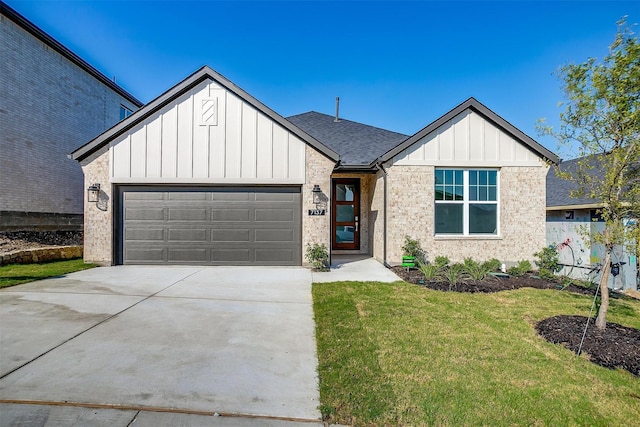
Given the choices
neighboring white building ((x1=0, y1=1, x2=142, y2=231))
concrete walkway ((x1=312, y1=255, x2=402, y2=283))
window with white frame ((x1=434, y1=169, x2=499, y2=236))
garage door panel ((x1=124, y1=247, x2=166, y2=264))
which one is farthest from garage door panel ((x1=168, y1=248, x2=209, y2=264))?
window with white frame ((x1=434, y1=169, x2=499, y2=236))

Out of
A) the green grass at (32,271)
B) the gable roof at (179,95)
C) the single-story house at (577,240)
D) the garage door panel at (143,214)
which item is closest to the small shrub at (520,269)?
the single-story house at (577,240)

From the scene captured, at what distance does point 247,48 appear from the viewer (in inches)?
523

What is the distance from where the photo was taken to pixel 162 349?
369 cm

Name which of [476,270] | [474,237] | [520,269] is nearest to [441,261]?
[476,270]

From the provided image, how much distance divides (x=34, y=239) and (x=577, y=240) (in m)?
19.1

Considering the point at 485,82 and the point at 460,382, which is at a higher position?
the point at 485,82

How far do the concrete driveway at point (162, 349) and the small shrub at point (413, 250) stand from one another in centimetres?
411

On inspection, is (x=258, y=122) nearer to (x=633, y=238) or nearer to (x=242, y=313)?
(x=242, y=313)

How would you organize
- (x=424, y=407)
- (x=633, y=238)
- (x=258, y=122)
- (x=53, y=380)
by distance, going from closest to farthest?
(x=424, y=407), (x=53, y=380), (x=633, y=238), (x=258, y=122)

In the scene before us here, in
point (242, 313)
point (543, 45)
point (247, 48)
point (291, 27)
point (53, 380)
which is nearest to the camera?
point (53, 380)

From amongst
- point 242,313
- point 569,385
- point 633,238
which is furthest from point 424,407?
point 633,238

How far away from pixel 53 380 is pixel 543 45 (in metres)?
15.7

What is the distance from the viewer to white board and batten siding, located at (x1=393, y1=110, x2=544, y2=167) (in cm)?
959

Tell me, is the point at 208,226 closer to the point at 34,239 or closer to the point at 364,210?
the point at 364,210
